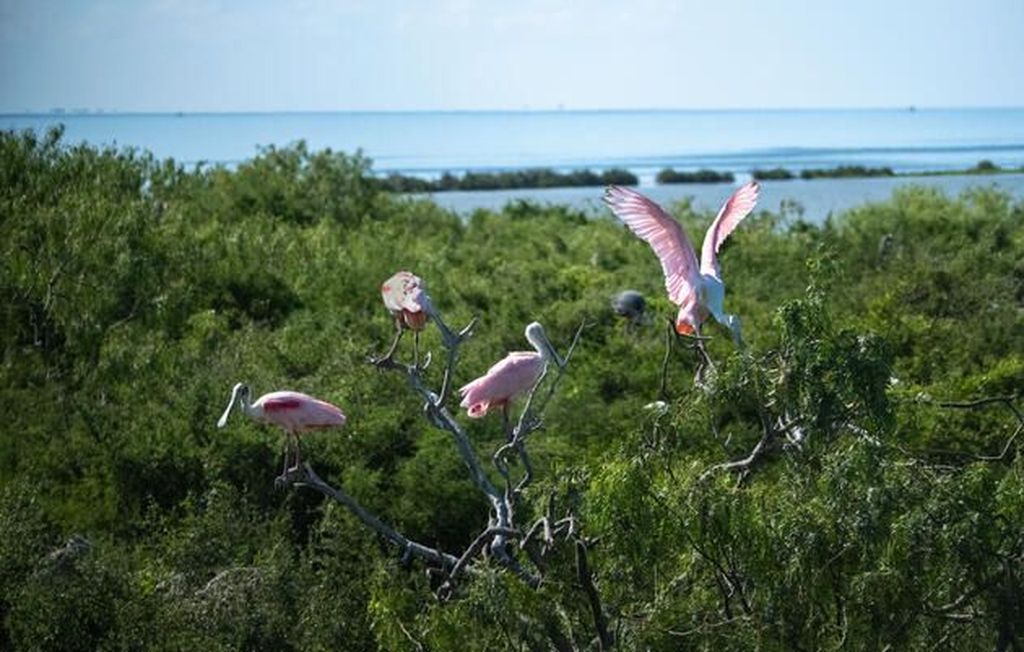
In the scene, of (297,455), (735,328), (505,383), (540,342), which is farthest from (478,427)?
(735,328)

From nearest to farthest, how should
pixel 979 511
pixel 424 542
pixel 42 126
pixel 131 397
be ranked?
pixel 979 511
pixel 424 542
pixel 131 397
pixel 42 126

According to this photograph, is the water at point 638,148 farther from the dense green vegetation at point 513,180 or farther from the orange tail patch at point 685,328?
the orange tail patch at point 685,328

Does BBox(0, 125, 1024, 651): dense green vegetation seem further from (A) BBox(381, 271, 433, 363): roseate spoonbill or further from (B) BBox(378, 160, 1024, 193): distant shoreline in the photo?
(B) BBox(378, 160, 1024, 193): distant shoreline

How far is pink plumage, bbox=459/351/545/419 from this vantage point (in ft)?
32.3

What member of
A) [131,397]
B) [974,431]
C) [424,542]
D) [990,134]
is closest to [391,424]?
[424,542]

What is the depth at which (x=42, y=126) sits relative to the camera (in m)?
26.5

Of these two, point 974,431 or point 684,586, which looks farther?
point 974,431

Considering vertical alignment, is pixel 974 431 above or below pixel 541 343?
below

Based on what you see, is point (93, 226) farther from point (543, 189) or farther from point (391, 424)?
Answer: point (543, 189)

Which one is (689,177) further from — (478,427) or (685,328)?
(685,328)

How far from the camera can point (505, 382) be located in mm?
9859

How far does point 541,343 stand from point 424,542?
5.46 m

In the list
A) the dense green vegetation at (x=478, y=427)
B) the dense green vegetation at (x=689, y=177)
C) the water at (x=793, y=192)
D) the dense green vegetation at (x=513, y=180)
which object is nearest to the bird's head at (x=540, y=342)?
the dense green vegetation at (x=478, y=427)

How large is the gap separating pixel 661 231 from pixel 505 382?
1.23 meters
